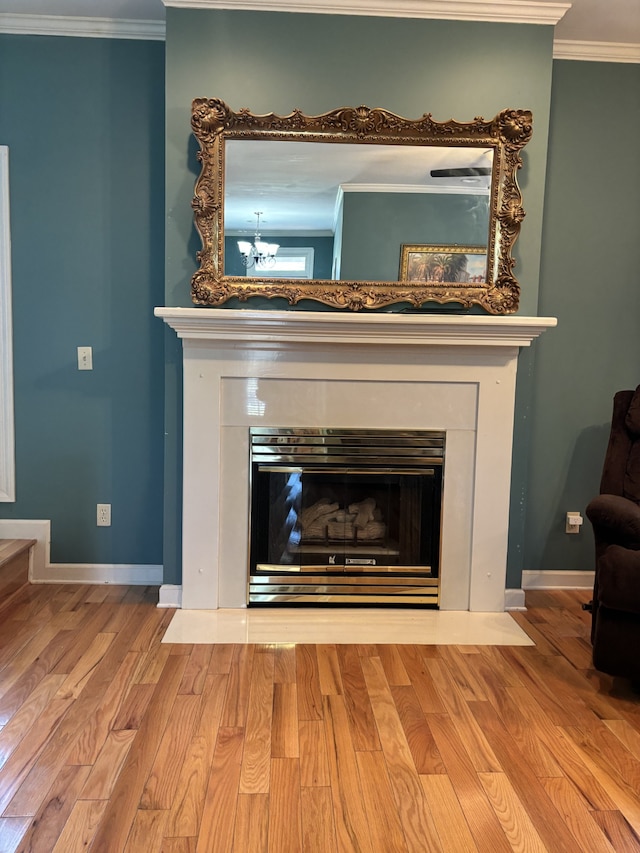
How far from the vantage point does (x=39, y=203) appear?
3.20 meters

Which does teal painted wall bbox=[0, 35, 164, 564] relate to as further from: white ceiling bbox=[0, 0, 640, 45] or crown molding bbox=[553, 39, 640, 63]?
crown molding bbox=[553, 39, 640, 63]

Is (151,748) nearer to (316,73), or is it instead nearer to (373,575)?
(373,575)

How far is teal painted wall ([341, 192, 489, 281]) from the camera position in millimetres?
2900

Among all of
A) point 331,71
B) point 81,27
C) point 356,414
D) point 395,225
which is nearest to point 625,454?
point 356,414

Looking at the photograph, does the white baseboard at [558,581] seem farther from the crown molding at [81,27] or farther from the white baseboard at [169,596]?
the crown molding at [81,27]

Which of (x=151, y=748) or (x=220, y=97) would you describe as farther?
(x=220, y=97)

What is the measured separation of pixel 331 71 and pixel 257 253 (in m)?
0.82

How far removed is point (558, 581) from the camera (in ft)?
11.3

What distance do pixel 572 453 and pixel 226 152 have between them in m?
2.16

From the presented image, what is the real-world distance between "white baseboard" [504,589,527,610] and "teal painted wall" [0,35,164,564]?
5.51 ft

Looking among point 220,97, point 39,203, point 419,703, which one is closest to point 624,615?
point 419,703

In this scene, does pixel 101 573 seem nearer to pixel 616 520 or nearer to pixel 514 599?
pixel 514 599

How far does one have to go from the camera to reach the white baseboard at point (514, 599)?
3.17m

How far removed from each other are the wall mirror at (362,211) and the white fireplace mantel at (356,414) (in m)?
0.22
